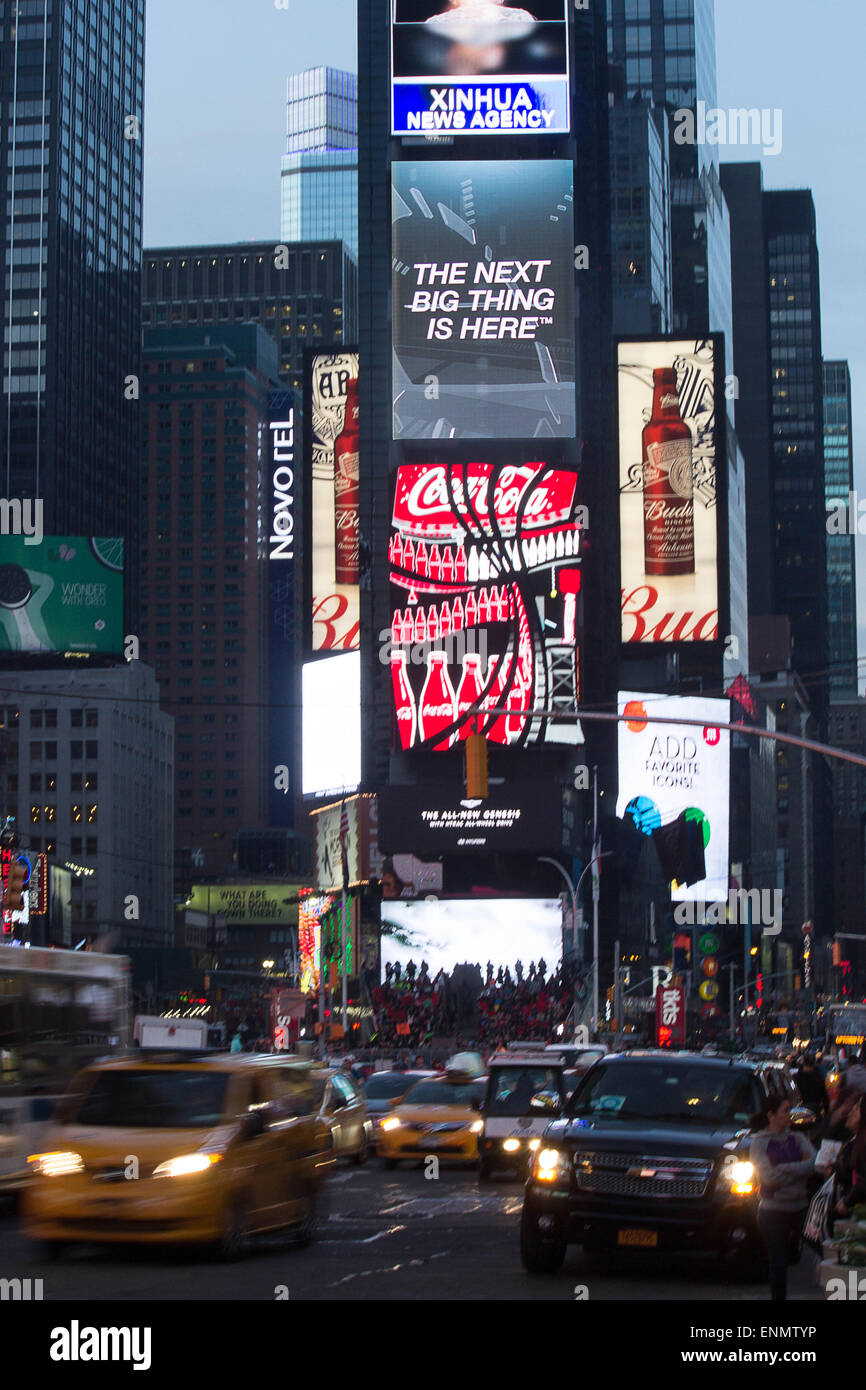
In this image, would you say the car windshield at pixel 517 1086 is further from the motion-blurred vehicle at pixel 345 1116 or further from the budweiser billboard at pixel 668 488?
the budweiser billboard at pixel 668 488

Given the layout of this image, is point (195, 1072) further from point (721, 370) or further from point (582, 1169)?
point (721, 370)

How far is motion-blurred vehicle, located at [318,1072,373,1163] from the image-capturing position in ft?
95.9

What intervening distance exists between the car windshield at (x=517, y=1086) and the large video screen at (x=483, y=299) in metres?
72.1

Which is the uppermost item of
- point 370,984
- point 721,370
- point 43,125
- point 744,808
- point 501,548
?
point 43,125

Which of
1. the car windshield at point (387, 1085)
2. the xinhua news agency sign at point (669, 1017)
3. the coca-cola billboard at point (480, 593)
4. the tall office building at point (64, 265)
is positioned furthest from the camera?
the tall office building at point (64, 265)

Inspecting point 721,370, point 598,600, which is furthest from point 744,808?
point 721,370

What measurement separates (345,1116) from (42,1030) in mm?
7011

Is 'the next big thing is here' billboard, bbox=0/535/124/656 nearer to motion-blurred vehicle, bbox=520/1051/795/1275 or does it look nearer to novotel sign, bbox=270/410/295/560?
novotel sign, bbox=270/410/295/560

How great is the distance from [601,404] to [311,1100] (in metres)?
105

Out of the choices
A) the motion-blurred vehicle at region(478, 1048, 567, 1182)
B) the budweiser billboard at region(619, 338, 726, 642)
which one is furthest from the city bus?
the budweiser billboard at region(619, 338, 726, 642)

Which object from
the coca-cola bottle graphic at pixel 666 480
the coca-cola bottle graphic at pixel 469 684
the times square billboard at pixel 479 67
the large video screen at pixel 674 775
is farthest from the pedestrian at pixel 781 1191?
the large video screen at pixel 674 775

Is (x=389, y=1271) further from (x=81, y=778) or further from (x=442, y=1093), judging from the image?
(x=81, y=778)

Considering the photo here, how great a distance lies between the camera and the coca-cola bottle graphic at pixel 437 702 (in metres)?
95.7

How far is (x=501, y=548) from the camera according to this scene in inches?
3826
